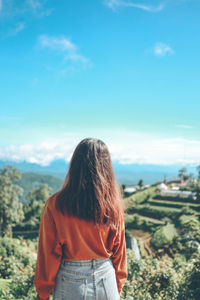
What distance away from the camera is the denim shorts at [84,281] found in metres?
1.62

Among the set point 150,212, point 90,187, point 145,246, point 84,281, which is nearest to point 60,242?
point 84,281

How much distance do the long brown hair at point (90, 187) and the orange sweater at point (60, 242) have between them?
0.07 meters

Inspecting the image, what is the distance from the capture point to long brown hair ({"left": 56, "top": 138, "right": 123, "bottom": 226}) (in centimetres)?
171

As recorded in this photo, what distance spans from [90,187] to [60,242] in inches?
18.9

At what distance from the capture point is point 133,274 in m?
4.62

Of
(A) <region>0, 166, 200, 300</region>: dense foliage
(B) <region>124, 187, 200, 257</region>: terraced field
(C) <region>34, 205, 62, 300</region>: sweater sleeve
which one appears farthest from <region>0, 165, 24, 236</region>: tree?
(C) <region>34, 205, 62, 300</region>: sweater sleeve

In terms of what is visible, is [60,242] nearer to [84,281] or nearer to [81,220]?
[81,220]

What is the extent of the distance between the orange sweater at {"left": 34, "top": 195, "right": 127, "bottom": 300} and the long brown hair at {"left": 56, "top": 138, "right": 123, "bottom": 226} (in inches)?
2.6

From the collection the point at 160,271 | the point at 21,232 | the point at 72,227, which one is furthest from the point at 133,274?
the point at 21,232

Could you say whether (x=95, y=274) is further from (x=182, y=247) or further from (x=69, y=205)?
(x=182, y=247)

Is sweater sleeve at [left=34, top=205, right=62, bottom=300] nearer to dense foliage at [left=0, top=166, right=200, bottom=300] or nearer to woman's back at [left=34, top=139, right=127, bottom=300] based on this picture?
woman's back at [left=34, top=139, right=127, bottom=300]

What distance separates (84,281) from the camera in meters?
1.65

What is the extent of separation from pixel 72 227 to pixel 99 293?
530 millimetres

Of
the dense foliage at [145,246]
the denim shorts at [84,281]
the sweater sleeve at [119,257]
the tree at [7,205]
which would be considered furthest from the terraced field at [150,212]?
the denim shorts at [84,281]
